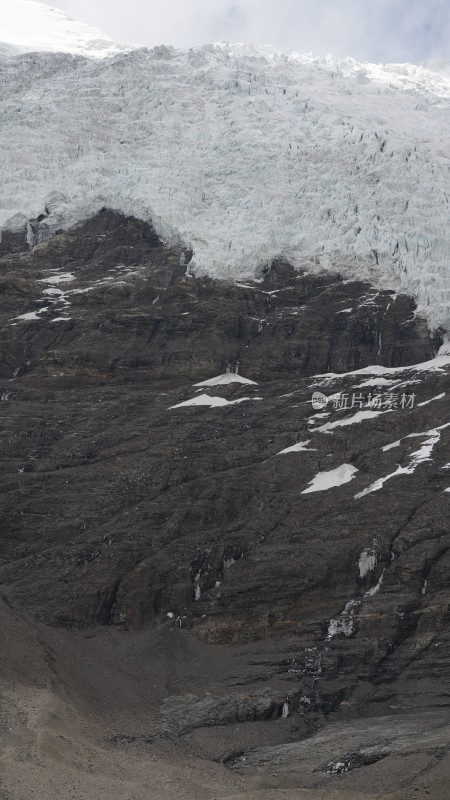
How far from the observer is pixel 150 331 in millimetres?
101938

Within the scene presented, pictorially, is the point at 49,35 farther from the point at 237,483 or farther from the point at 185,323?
the point at 237,483

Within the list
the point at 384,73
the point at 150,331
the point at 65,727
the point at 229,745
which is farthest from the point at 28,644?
the point at 384,73

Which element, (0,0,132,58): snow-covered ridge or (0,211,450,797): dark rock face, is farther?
(0,0,132,58): snow-covered ridge

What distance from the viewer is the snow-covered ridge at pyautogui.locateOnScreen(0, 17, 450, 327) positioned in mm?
107688

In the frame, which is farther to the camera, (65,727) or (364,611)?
(364,611)

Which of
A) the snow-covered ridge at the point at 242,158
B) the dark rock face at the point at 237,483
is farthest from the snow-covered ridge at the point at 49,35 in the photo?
the dark rock face at the point at 237,483

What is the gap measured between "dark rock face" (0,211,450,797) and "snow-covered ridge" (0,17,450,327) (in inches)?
186

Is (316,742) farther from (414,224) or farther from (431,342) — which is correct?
(414,224)

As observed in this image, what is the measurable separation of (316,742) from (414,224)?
69983 millimetres

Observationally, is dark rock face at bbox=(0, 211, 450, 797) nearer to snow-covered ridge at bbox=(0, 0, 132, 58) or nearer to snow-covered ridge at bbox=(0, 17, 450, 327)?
snow-covered ridge at bbox=(0, 17, 450, 327)

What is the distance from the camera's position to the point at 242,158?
397 feet

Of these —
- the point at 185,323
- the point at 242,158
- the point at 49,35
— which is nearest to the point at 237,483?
the point at 185,323

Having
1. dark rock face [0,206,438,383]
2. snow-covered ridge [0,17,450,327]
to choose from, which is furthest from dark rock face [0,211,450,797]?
snow-covered ridge [0,17,450,327]

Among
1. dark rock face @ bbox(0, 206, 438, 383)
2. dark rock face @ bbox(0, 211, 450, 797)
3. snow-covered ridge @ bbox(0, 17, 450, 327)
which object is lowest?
dark rock face @ bbox(0, 211, 450, 797)
